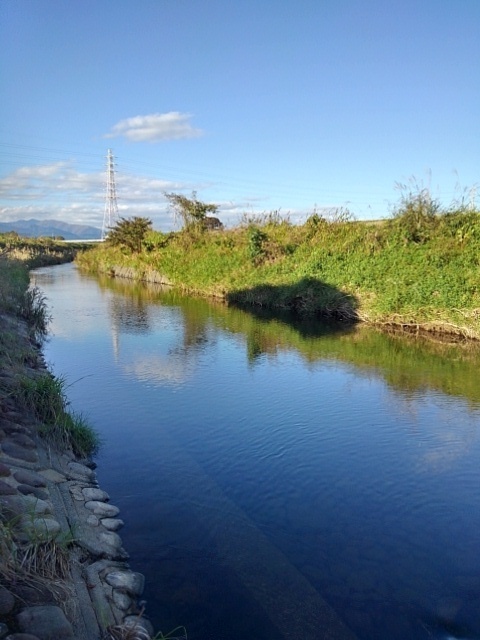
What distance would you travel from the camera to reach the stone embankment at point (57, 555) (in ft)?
9.61

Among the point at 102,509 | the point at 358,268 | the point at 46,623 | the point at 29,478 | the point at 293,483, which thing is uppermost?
the point at 358,268

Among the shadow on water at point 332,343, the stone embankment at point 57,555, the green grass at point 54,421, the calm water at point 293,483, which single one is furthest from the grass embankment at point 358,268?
the stone embankment at point 57,555

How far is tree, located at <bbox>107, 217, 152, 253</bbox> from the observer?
3153 cm

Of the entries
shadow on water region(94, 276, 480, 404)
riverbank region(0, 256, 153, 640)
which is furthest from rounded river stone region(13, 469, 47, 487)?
shadow on water region(94, 276, 480, 404)

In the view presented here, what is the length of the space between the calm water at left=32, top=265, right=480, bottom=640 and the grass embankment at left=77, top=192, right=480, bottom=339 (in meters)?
2.73

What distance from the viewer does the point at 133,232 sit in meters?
31.5

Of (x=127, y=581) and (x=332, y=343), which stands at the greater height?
(x=332, y=343)

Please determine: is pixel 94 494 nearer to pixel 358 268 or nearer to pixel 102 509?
pixel 102 509

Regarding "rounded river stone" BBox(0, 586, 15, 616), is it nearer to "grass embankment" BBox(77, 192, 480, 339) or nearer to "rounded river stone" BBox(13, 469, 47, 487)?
"rounded river stone" BBox(13, 469, 47, 487)

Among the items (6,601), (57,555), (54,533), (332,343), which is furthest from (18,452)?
(332,343)

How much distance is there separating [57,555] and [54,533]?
0.27 m

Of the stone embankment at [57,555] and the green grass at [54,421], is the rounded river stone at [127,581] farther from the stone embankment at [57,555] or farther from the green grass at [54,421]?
the green grass at [54,421]

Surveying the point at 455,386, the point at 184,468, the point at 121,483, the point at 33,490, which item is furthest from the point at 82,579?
the point at 455,386

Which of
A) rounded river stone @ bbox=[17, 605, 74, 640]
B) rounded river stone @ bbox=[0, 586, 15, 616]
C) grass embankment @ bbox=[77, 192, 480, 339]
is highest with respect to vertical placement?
grass embankment @ bbox=[77, 192, 480, 339]
